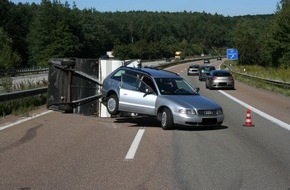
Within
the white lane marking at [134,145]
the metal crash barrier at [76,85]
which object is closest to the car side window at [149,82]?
the white lane marking at [134,145]

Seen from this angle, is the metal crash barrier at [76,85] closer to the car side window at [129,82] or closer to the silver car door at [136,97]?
the car side window at [129,82]

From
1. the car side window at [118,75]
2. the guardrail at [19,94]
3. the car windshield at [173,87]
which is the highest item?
the car side window at [118,75]

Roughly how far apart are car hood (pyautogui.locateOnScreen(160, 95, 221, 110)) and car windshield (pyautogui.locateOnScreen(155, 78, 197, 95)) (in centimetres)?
41

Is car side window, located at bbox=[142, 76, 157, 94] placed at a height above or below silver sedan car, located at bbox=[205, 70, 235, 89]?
above

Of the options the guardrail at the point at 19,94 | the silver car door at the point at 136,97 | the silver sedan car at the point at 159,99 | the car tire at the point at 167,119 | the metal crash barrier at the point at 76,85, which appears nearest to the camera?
the silver sedan car at the point at 159,99

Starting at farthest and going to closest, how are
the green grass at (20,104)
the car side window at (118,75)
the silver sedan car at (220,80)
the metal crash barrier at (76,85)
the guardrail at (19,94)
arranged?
A: the silver sedan car at (220,80) → the metal crash barrier at (76,85) → the green grass at (20,104) → the guardrail at (19,94) → the car side window at (118,75)

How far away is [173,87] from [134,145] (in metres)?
4.25

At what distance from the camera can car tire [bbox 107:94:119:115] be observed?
612 inches

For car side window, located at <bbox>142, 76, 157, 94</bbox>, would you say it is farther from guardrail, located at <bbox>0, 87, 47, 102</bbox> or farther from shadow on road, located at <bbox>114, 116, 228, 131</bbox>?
guardrail, located at <bbox>0, 87, 47, 102</bbox>

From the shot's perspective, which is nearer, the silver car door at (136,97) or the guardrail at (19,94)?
the silver car door at (136,97)

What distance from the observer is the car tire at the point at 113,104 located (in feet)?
51.0

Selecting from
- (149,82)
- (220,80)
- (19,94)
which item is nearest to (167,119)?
(149,82)

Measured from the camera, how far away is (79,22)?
5172 inches

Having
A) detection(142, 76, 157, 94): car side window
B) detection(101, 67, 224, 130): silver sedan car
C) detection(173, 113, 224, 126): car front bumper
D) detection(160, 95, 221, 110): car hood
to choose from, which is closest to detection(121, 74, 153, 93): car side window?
detection(101, 67, 224, 130): silver sedan car
